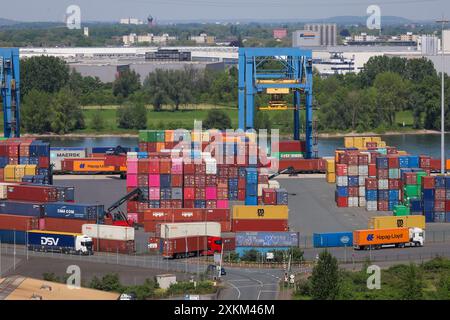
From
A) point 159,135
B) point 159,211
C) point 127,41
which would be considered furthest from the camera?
point 127,41

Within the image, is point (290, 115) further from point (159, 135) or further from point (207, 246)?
point (207, 246)

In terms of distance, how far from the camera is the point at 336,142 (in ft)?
126

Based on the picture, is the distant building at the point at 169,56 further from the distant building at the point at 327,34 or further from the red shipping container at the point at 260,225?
the red shipping container at the point at 260,225

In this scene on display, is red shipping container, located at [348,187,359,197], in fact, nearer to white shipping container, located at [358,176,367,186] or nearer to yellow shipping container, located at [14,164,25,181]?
white shipping container, located at [358,176,367,186]

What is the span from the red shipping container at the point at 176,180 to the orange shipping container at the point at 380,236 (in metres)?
3.59

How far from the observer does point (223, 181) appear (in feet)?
72.1

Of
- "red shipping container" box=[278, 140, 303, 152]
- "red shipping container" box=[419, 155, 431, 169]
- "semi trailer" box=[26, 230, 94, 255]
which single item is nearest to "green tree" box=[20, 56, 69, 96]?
"red shipping container" box=[278, 140, 303, 152]

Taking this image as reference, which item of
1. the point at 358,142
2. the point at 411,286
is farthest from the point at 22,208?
the point at 358,142

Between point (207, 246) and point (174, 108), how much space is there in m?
29.9

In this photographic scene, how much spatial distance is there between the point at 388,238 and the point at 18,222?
5863mm

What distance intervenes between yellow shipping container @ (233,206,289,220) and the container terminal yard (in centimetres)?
2

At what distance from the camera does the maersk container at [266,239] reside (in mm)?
17562

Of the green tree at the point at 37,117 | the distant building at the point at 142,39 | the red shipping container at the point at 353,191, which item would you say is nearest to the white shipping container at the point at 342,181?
the red shipping container at the point at 353,191
